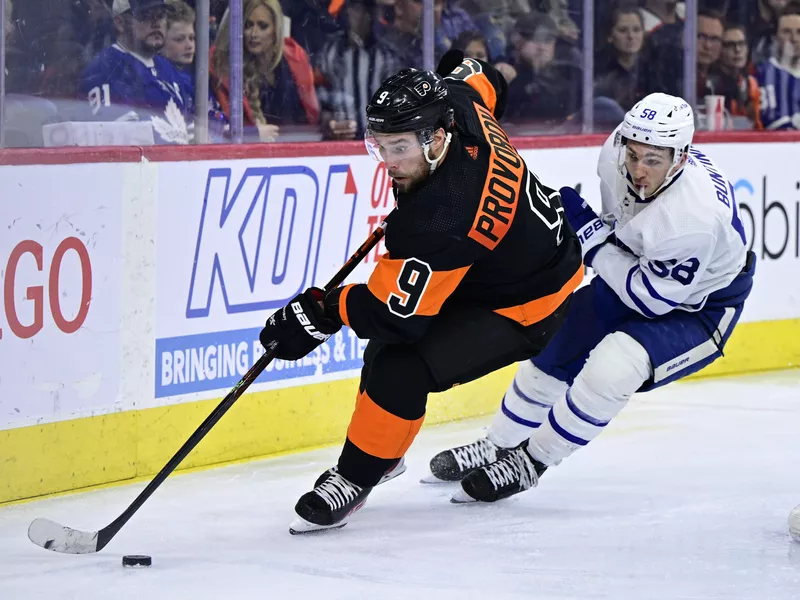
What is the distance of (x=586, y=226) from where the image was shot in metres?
3.65

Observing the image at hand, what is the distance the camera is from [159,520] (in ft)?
11.0

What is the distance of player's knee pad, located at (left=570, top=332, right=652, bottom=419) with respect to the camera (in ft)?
11.1

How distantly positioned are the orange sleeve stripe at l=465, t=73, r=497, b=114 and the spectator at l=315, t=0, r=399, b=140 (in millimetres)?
980

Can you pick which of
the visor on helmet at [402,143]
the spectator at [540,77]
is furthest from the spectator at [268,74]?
the visor on helmet at [402,143]

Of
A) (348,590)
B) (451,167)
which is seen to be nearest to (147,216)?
(451,167)

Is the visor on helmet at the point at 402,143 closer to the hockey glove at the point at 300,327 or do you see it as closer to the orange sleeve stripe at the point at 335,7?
the hockey glove at the point at 300,327

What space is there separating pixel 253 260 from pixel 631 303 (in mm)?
1112

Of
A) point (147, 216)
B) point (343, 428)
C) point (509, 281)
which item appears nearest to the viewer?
point (509, 281)

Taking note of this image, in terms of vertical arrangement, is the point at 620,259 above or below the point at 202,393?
above

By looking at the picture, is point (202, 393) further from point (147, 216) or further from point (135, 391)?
point (147, 216)

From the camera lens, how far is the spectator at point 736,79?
570cm

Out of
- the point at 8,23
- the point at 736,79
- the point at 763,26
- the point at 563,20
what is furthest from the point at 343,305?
the point at 763,26

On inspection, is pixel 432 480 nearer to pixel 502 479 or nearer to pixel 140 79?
pixel 502 479

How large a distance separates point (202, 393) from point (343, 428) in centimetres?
56
